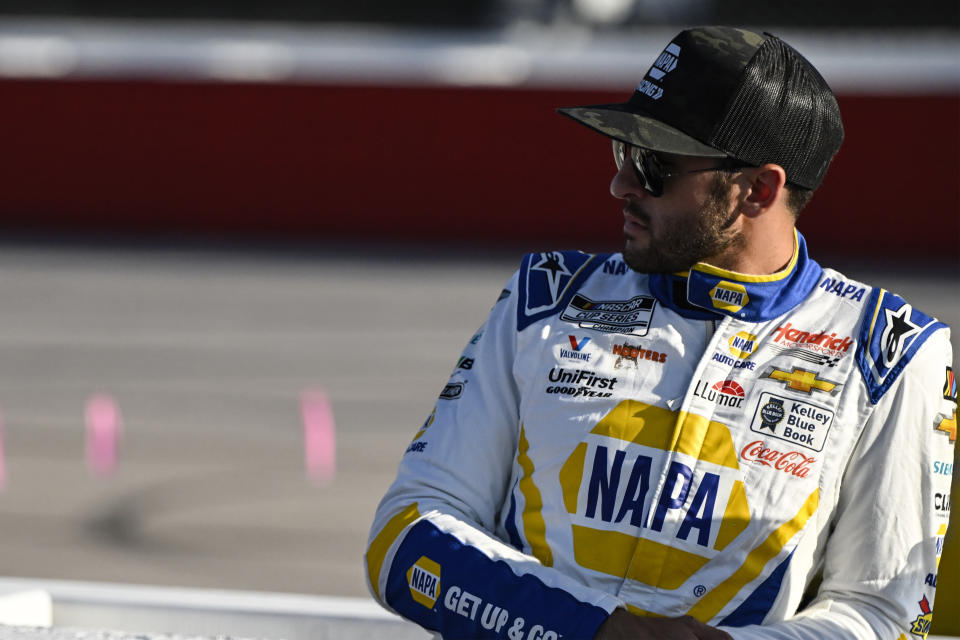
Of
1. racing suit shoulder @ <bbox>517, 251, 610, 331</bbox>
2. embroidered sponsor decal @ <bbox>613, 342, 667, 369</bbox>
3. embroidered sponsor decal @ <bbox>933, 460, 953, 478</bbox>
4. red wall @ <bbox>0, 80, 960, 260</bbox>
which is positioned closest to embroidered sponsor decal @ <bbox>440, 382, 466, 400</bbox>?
racing suit shoulder @ <bbox>517, 251, 610, 331</bbox>

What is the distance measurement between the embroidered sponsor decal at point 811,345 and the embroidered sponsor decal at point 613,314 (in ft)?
0.72

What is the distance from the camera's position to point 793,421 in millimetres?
2172

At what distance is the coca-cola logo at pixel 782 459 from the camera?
84.4 inches

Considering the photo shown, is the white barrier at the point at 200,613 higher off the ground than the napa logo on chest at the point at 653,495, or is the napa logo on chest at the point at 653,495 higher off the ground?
the napa logo on chest at the point at 653,495

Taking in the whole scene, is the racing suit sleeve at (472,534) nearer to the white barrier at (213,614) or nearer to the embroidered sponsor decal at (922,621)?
the white barrier at (213,614)

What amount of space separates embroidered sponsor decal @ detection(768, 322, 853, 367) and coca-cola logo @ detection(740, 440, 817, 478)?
17cm

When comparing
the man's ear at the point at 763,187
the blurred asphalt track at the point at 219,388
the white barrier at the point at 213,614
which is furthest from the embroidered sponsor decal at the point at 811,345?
the blurred asphalt track at the point at 219,388

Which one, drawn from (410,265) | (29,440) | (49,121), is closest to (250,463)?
(29,440)

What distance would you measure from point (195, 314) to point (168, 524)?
4.38 metres

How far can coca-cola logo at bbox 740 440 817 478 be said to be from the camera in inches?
84.4

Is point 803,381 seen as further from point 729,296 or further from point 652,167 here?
point 652,167

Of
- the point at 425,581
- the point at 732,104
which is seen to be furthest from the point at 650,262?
the point at 425,581

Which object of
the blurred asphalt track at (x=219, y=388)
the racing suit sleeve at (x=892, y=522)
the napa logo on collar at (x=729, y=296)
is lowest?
the blurred asphalt track at (x=219, y=388)

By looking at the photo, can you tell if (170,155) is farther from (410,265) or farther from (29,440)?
(29,440)
